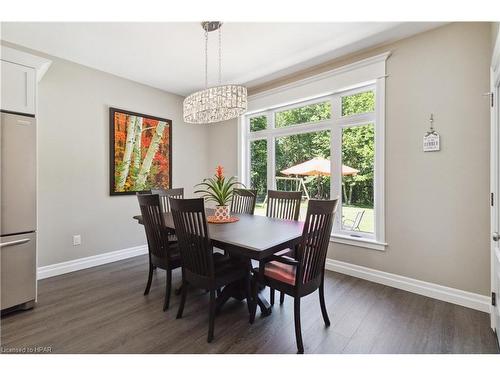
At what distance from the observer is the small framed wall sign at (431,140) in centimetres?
239

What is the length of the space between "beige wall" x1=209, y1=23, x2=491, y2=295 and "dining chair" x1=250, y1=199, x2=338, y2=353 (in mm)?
1337

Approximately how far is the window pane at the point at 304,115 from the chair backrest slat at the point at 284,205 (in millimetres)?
1289

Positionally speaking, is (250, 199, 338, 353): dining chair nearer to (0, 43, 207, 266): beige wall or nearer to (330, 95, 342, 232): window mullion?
(330, 95, 342, 232): window mullion

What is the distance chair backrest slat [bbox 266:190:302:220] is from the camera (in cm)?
272

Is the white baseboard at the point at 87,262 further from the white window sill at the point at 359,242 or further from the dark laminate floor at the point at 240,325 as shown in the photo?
the white window sill at the point at 359,242

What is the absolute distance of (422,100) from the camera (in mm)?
2484

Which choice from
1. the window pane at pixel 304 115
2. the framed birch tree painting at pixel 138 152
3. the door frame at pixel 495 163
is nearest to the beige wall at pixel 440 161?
the door frame at pixel 495 163

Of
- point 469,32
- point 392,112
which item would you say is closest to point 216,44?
point 392,112

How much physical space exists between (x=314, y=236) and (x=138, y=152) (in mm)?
Result: 3145

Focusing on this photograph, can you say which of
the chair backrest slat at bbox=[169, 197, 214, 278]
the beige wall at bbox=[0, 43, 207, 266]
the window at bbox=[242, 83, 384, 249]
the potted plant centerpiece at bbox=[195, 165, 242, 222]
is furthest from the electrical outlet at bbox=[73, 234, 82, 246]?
the window at bbox=[242, 83, 384, 249]

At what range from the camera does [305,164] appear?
3.53 metres

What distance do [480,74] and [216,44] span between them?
2.59m

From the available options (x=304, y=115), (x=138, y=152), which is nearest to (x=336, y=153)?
(x=304, y=115)

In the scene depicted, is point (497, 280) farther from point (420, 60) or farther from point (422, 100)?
point (420, 60)
